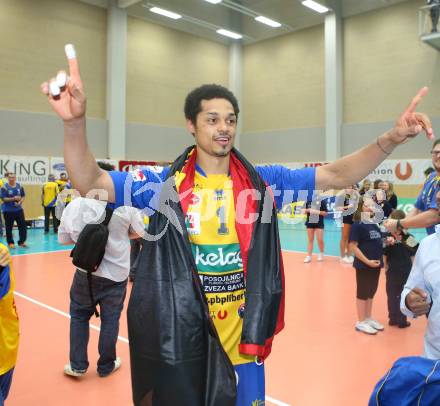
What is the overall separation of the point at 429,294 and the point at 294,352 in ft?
7.92

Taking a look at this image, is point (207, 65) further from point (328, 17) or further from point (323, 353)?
point (323, 353)

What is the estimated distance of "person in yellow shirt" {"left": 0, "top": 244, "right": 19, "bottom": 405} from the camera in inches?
95.3

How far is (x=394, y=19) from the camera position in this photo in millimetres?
17500

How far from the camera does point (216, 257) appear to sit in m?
1.98

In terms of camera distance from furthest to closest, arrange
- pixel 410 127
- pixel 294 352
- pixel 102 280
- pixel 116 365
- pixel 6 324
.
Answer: pixel 294 352
pixel 116 365
pixel 102 280
pixel 6 324
pixel 410 127

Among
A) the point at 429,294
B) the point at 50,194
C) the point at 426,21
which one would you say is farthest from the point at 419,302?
the point at 426,21

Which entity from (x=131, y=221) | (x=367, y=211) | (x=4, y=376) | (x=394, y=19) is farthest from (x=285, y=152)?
(x=4, y=376)

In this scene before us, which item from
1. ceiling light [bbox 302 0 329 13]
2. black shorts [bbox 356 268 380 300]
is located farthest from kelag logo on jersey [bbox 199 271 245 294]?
ceiling light [bbox 302 0 329 13]

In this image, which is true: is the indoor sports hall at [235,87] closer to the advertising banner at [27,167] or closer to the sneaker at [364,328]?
the advertising banner at [27,167]

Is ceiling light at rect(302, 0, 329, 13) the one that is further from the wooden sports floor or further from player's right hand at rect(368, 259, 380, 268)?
player's right hand at rect(368, 259, 380, 268)

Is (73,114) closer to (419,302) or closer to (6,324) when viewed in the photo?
(6,324)

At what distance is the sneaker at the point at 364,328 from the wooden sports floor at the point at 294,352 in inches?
2.9

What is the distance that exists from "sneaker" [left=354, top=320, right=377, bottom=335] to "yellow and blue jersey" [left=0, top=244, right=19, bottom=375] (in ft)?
12.9

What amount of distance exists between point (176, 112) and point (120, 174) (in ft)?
62.3
